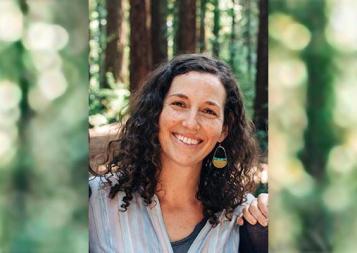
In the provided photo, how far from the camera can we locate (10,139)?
1121 mm

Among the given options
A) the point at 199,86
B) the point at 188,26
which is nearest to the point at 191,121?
the point at 199,86

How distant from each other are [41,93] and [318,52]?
1.55 feet

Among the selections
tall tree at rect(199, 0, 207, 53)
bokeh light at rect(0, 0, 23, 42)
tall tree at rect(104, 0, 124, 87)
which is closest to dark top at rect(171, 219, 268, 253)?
bokeh light at rect(0, 0, 23, 42)

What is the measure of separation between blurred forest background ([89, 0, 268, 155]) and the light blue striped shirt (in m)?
2.34

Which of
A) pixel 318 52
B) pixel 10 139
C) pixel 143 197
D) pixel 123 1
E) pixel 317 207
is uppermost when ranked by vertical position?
pixel 123 1

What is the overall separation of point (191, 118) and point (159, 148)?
0.18 metres

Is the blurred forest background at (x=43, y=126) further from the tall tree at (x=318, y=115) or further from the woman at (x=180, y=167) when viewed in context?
the woman at (x=180, y=167)

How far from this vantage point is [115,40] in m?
9.11

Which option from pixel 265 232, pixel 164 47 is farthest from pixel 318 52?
pixel 164 47

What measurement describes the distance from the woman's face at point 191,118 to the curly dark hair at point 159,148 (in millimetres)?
39

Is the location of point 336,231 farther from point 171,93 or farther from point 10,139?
point 171,93

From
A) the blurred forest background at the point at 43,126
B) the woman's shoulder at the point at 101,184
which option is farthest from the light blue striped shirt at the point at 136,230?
the blurred forest background at the point at 43,126

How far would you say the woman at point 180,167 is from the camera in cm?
179

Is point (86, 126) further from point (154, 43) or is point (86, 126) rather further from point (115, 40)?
point (154, 43)
